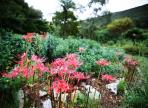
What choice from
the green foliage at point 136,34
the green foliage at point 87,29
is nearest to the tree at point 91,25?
the green foliage at point 87,29

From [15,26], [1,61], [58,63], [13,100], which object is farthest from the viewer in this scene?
[15,26]

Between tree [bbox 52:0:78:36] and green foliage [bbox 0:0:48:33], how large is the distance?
540 centimetres

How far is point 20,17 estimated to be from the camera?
1030cm

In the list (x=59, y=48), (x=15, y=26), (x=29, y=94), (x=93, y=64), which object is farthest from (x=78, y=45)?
(x=29, y=94)

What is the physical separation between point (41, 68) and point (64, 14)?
16.4m

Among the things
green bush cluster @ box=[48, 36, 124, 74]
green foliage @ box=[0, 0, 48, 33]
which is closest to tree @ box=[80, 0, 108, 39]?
green foliage @ box=[0, 0, 48, 33]

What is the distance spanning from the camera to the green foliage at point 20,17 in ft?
28.8

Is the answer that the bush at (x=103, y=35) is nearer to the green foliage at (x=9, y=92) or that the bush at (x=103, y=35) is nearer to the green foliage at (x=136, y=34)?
the green foliage at (x=136, y=34)

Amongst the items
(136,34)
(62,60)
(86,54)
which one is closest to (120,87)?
(86,54)

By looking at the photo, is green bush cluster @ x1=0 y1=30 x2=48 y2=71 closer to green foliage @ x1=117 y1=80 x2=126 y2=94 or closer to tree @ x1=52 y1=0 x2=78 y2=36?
green foliage @ x1=117 y1=80 x2=126 y2=94

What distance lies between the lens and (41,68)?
2666 mm

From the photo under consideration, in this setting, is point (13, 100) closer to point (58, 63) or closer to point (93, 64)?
point (58, 63)

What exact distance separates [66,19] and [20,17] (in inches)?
348

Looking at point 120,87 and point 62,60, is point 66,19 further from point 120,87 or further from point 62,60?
point 62,60
